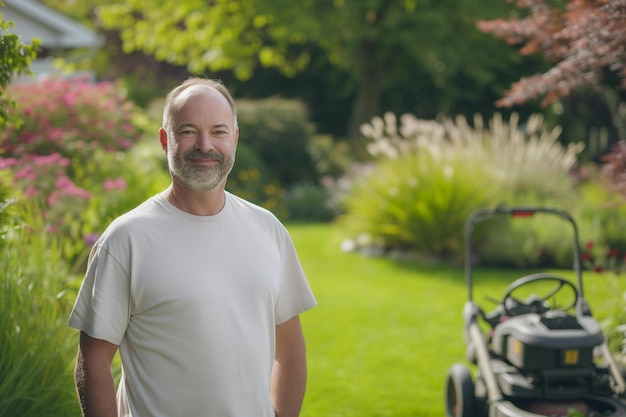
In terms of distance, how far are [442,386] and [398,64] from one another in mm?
17354

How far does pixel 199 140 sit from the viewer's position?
2.33 m

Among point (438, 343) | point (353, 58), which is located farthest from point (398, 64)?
point (438, 343)

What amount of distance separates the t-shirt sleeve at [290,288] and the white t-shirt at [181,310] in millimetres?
160

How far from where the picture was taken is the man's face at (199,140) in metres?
2.31

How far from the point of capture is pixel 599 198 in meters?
11.2

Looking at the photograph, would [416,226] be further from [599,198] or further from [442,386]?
[442,386]

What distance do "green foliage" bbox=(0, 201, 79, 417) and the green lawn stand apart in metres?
1.79

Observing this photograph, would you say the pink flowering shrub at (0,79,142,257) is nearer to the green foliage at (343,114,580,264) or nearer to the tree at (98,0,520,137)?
the green foliage at (343,114,580,264)

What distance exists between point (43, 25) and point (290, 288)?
18.4 metres

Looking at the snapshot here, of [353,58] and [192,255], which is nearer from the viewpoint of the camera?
[192,255]

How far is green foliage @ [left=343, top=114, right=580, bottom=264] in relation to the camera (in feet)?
32.9

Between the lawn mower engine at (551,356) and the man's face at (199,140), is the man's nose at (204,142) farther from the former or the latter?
the lawn mower engine at (551,356)

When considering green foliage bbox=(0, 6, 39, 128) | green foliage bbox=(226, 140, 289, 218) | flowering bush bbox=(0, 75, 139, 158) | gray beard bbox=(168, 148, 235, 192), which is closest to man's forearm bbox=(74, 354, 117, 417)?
gray beard bbox=(168, 148, 235, 192)

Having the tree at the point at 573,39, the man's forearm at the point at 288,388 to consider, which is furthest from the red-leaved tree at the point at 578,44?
the man's forearm at the point at 288,388
